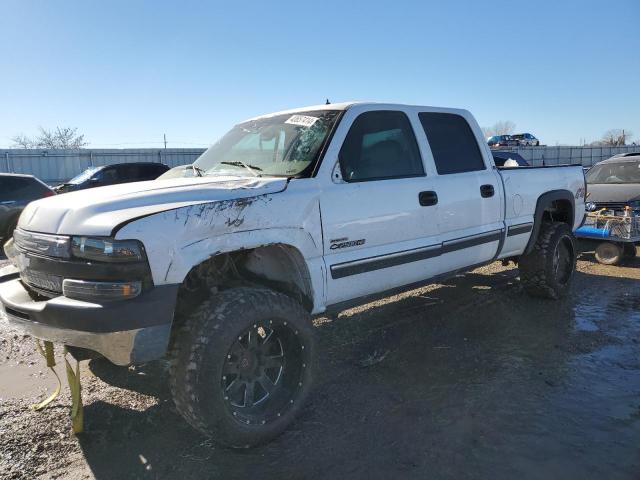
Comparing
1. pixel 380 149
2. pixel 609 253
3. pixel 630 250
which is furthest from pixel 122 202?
pixel 630 250

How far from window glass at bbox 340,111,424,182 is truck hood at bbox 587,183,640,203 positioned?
606cm

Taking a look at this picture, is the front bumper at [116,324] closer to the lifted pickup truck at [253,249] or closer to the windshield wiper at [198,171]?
the lifted pickup truck at [253,249]

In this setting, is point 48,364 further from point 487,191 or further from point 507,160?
point 507,160

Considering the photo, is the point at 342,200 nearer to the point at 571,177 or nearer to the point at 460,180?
the point at 460,180

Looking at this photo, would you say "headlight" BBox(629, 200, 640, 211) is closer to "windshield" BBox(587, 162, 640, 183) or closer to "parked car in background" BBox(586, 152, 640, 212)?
"parked car in background" BBox(586, 152, 640, 212)

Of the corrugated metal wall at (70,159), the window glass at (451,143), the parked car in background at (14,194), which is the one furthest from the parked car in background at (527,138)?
the window glass at (451,143)

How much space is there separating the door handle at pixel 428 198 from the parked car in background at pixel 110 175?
11.7m

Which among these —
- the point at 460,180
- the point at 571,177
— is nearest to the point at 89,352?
the point at 460,180

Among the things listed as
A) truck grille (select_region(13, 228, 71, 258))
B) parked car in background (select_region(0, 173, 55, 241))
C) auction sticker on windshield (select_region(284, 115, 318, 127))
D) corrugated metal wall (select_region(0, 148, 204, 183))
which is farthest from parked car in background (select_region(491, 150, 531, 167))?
corrugated metal wall (select_region(0, 148, 204, 183))

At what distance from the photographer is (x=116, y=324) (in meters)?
2.49

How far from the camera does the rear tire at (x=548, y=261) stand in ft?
18.5

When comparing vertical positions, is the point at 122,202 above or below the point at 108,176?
below

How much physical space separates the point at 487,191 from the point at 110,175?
40.7ft

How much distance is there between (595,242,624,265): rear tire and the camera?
26.0 feet
